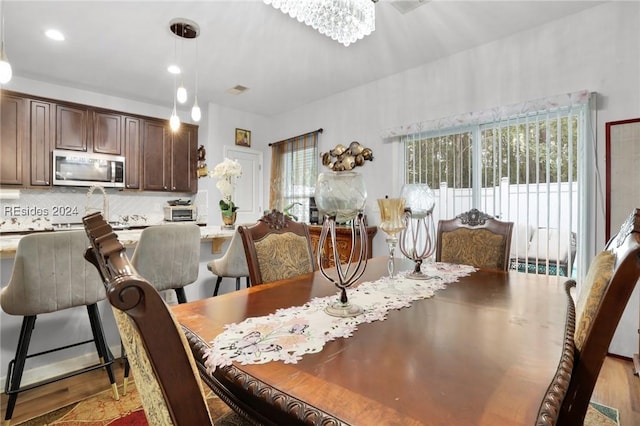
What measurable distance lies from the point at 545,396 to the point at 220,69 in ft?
13.1

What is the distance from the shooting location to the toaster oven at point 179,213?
4.76 meters

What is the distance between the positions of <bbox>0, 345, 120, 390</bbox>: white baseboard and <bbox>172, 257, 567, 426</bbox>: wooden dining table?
1.57 meters

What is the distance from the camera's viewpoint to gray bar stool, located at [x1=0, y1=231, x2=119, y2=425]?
59.3 inches

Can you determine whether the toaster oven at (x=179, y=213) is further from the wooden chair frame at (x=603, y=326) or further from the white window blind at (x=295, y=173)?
the wooden chair frame at (x=603, y=326)

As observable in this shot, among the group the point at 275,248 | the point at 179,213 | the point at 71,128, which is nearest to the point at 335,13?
the point at 275,248

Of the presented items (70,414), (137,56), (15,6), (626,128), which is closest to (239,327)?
(70,414)

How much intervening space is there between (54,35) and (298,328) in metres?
3.71

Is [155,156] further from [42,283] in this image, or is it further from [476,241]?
[476,241]

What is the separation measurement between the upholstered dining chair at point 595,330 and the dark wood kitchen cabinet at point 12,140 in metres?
5.12

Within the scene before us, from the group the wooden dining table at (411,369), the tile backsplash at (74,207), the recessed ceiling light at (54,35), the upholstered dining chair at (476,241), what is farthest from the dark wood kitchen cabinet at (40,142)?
the upholstered dining chair at (476,241)

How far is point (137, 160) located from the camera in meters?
4.62

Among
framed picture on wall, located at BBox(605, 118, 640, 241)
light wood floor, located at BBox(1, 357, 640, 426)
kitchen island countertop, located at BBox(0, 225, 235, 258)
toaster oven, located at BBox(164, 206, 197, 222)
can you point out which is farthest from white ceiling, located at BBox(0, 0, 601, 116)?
light wood floor, located at BBox(1, 357, 640, 426)

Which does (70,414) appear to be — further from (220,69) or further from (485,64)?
(485,64)

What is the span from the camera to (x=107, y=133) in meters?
4.37
